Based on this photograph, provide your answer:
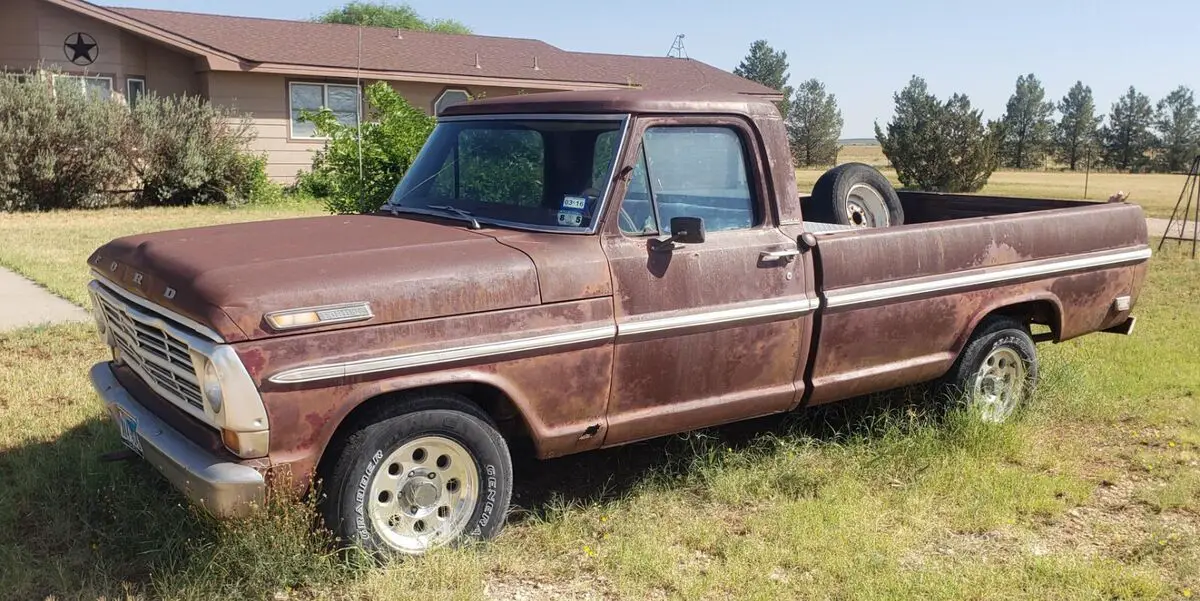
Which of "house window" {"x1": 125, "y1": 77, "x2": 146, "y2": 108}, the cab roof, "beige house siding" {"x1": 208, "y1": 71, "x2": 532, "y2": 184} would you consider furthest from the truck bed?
"house window" {"x1": 125, "y1": 77, "x2": 146, "y2": 108}

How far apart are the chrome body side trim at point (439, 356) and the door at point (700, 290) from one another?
20cm

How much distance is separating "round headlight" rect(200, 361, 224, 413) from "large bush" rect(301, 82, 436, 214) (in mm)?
7428

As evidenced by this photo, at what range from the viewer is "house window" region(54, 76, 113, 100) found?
1630 centimetres

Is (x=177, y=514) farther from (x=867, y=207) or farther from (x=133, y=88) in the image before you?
(x=133, y=88)

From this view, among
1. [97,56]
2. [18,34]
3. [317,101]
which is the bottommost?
[317,101]

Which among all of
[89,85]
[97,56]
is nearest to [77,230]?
[89,85]

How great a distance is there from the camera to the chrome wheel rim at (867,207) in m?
6.25

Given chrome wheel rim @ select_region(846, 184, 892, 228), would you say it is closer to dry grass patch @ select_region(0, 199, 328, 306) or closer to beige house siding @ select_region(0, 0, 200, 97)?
dry grass patch @ select_region(0, 199, 328, 306)

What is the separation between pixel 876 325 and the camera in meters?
5.04

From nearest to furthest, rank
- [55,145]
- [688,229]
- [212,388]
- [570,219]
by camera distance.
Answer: [212,388] → [688,229] → [570,219] → [55,145]

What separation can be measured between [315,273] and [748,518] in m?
2.24

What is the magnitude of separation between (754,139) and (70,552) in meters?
3.45

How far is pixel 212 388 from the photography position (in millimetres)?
3504

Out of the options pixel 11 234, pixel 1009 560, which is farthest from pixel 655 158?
pixel 11 234
